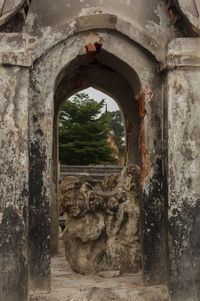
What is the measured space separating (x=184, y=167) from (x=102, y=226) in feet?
4.08

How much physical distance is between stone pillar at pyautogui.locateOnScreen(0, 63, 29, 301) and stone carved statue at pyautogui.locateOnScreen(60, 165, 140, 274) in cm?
92

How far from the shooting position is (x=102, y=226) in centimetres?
588

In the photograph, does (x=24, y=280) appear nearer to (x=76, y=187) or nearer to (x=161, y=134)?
(x=76, y=187)

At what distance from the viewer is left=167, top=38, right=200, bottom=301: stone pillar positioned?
517 cm

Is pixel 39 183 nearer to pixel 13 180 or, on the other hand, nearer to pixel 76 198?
pixel 13 180

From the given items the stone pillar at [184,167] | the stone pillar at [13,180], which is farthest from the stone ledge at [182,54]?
the stone pillar at [13,180]

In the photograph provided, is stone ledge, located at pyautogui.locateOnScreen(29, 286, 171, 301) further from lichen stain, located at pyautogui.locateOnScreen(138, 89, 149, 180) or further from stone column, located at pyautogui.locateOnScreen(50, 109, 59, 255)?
stone column, located at pyautogui.locateOnScreen(50, 109, 59, 255)

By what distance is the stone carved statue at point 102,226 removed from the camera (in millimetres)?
5816

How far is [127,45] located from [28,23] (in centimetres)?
108

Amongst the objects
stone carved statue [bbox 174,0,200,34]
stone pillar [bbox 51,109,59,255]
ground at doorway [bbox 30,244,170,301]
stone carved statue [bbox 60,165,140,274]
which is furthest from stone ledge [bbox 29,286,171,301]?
stone carved statue [bbox 174,0,200,34]

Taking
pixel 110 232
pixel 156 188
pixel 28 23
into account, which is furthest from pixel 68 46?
pixel 110 232

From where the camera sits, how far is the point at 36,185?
17.2 feet

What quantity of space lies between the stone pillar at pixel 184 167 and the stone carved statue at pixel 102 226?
0.86 metres

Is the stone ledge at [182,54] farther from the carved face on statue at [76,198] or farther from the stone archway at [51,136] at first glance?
the carved face on statue at [76,198]
